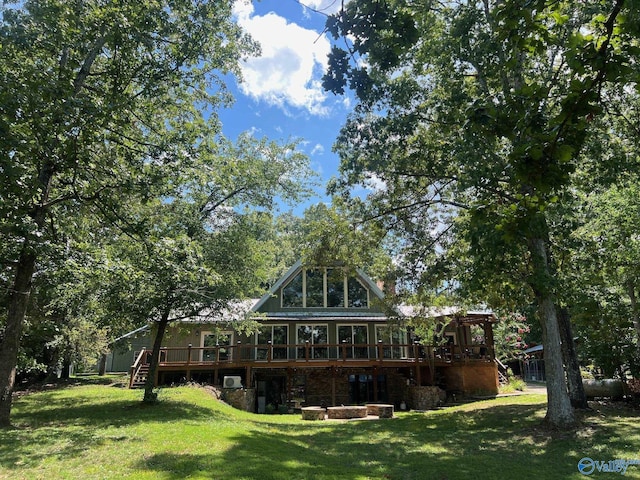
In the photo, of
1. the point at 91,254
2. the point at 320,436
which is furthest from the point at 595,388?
the point at 91,254

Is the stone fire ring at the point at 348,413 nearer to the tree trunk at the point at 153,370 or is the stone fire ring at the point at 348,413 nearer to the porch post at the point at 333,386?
the porch post at the point at 333,386

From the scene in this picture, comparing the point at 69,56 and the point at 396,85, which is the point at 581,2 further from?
the point at 69,56

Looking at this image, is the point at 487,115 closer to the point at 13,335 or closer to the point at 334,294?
the point at 13,335

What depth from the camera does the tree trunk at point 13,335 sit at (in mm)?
9320

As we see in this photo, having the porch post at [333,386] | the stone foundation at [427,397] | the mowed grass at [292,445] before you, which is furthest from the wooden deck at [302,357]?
the mowed grass at [292,445]

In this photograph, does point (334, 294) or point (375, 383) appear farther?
point (334, 294)

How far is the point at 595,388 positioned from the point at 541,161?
50.2 ft

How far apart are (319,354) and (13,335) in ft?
50.6

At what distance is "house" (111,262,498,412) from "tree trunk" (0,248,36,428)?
11.0m

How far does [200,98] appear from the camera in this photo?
14.0 m

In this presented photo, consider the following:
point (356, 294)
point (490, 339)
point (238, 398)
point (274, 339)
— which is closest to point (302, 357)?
point (274, 339)

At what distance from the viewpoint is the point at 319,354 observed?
22703 millimetres

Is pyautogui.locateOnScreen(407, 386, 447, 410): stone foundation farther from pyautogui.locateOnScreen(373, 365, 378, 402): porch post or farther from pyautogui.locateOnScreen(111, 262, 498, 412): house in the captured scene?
pyautogui.locateOnScreen(373, 365, 378, 402): porch post

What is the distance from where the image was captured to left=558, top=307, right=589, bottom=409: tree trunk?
519 inches
